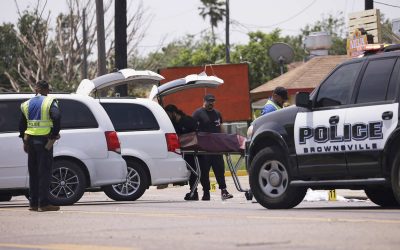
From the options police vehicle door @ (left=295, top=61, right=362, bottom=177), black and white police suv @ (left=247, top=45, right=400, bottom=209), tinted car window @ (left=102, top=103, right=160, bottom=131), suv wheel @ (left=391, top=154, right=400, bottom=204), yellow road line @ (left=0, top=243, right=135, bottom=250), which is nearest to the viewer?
yellow road line @ (left=0, top=243, right=135, bottom=250)

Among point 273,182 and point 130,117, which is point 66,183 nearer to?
point 130,117

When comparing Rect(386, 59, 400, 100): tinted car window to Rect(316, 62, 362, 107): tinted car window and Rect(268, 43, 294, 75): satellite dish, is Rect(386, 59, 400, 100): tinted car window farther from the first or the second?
Rect(268, 43, 294, 75): satellite dish

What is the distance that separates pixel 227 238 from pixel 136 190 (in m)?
9.88

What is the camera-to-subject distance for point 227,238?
33.0 feet

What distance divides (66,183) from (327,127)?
5382mm

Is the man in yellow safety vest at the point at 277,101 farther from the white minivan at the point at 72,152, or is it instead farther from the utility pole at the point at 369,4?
the utility pole at the point at 369,4

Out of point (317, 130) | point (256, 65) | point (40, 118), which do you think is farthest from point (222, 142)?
point (256, 65)

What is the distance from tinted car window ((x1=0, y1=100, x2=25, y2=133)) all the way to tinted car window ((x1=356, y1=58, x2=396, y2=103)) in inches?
252

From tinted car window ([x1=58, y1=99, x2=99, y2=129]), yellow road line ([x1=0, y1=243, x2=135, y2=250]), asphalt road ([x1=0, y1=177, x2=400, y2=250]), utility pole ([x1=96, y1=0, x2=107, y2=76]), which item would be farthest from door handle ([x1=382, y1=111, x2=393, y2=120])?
utility pole ([x1=96, y1=0, x2=107, y2=76])

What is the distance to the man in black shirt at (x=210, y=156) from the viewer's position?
790 inches

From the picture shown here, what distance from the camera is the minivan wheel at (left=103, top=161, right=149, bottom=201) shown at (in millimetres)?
19797

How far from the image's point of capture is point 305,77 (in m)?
46.6

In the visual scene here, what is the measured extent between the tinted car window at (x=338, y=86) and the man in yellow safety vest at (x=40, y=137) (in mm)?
3819

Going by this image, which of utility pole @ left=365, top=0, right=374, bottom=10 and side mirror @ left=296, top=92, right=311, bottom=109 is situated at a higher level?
Result: utility pole @ left=365, top=0, right=374, bottom=10
